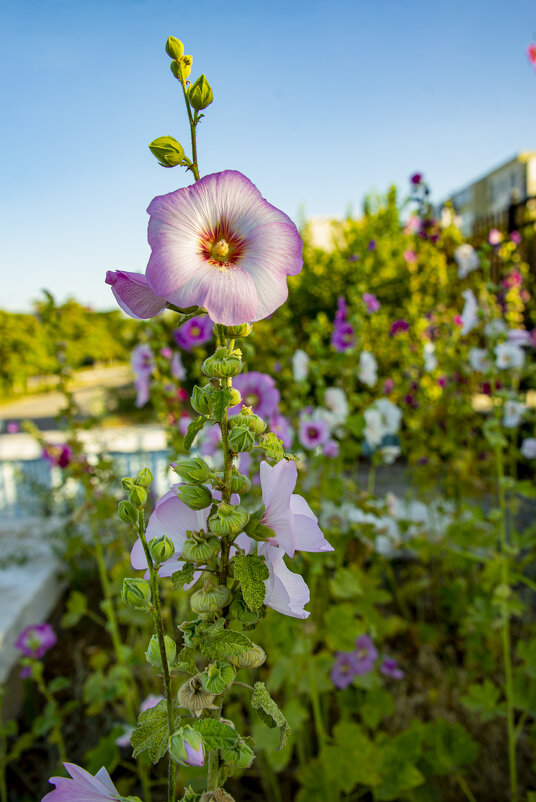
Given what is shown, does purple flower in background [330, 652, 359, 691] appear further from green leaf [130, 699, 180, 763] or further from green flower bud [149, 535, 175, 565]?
green flower bud [149, 535, 175, 565]

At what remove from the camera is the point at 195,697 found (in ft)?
1.61

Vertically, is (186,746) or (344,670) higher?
(186,746)

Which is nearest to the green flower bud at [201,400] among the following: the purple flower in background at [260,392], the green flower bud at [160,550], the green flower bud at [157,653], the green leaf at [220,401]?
A: the green leaf at [220,401]

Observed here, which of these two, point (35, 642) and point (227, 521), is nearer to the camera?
point (227, 521)

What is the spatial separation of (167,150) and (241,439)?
0.92 ft

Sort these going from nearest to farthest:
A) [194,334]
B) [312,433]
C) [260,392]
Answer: [260,392]
[194,334]
[312,433]

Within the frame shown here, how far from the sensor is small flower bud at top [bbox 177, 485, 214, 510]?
489mm

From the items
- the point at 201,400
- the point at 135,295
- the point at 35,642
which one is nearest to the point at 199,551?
the point at 201,400

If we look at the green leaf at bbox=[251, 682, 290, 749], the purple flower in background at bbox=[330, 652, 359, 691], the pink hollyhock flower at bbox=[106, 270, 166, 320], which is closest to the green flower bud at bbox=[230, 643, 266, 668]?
the green leaf at bbox=[251, 682, 290, 749]

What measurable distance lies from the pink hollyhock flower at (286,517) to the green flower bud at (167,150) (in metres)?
0.30

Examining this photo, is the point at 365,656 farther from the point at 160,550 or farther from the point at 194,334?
the point at 160,550

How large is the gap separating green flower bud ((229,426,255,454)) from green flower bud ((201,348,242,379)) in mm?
52

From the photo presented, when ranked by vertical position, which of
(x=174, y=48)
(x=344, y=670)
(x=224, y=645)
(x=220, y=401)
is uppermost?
(x=174, y=48)

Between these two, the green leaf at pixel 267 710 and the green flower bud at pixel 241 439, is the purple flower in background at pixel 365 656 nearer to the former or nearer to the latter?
the green leaf at pixel 267 710
